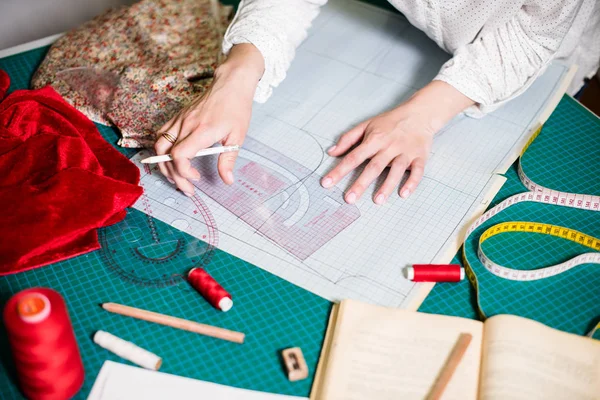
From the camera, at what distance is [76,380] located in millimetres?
920

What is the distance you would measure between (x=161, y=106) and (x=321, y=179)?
1.41 ft

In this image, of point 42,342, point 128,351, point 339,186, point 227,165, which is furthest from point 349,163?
point 42,342

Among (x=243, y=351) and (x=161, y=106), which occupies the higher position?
(x=161, y=106)

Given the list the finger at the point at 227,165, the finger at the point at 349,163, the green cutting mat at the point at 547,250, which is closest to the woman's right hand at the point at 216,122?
the finger at the point at 227,165

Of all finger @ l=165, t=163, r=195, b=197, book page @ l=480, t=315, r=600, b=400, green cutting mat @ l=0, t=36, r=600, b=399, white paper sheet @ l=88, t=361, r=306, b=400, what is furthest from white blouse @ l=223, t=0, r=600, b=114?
white paper sheet @ l=88, t=361, r=306, b=400

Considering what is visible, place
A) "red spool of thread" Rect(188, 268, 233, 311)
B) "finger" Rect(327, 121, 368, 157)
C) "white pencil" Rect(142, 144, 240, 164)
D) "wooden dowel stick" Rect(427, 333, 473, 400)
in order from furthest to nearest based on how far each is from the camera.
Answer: "finger" Rect(327, 121, 368, 157)
"white pencil" Rect(142, 144, 240, 164)
"red spool of thread" Rect(188, 268, 233, 311)
"wooden dowel stick" Rect(427, 333, 473, 400)

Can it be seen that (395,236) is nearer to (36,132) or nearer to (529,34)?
(529,34)

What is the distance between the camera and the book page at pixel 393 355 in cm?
95

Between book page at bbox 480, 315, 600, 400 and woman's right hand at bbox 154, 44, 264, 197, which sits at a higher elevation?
woman's right hand at bbox 154, 44, 264, 197

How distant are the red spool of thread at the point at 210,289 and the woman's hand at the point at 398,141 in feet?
1.11

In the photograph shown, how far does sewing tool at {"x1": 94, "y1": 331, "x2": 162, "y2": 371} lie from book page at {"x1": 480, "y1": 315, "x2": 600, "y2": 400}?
527 mm

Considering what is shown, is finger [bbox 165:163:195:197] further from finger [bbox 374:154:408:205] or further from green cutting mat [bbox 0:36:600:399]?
finger [bbox 374:154:408:205]

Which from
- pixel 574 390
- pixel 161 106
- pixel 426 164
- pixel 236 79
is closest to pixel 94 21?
pixel 161 106

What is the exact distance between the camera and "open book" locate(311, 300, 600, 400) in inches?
37.3
